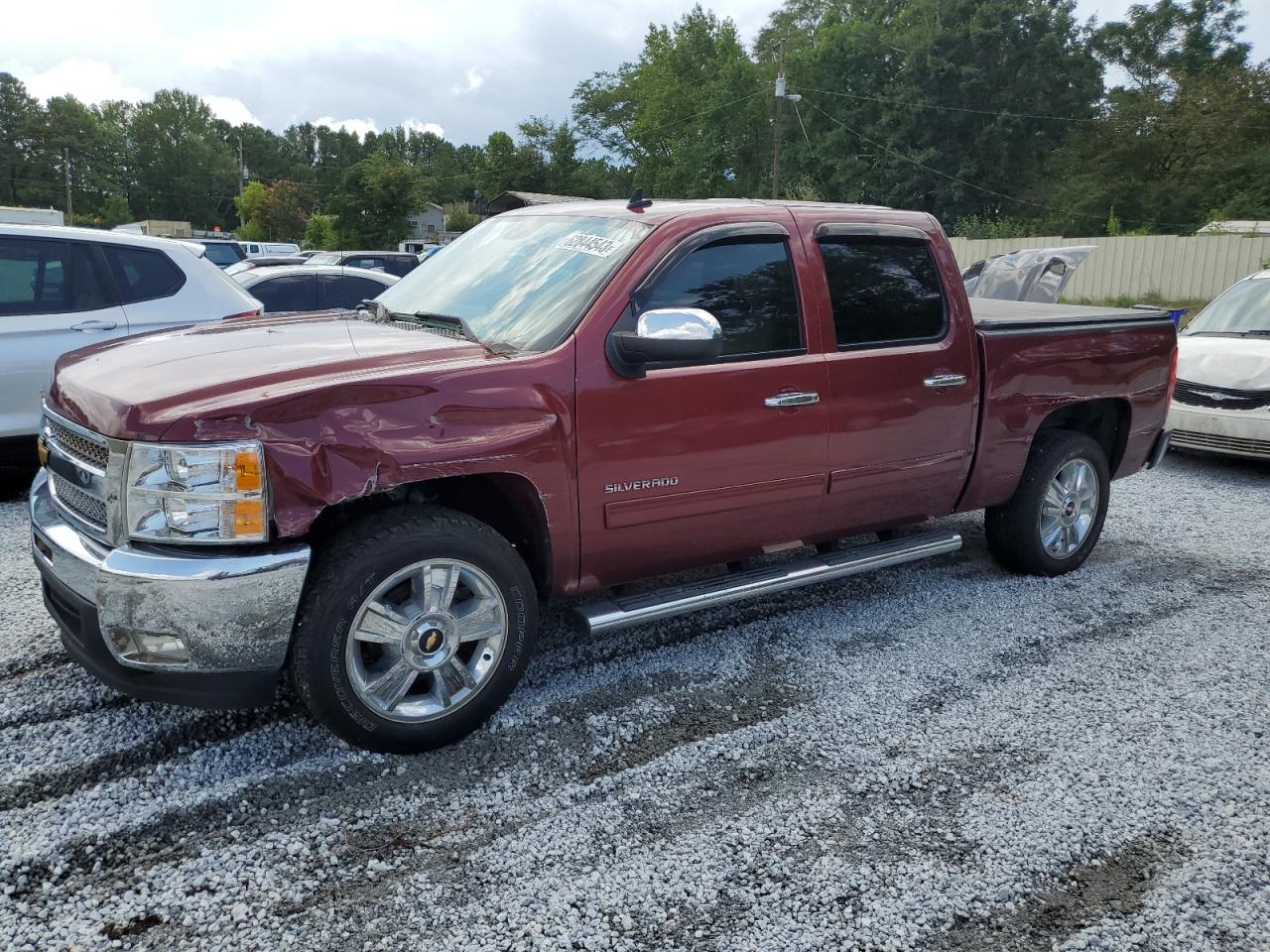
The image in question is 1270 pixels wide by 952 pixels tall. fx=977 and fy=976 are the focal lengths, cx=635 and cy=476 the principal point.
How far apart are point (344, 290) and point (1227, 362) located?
391 inches

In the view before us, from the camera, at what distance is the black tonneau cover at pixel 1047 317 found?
16.2 feet

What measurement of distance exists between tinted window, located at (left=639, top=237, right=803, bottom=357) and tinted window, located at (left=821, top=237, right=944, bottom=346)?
0.26 meters

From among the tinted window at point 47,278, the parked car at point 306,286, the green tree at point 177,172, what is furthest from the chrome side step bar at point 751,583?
the green tree at point 177,172

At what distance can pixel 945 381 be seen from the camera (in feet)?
15.0

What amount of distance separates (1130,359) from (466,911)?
462cm

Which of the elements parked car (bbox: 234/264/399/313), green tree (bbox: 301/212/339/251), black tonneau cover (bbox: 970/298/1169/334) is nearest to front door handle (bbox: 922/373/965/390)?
black tonneau cover (bbox: 970/298/1169/334)

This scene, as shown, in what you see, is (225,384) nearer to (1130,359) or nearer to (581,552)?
(581,552)

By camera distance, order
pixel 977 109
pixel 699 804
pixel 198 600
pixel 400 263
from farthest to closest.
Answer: pixel 977 109 → pixel 400 263 → pixel 699 804 → pixel 198 600

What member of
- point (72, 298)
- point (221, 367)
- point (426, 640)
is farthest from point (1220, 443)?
point (72, 298)

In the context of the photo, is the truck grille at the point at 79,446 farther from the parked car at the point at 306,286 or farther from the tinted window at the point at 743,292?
the parked car at the point at 306,286

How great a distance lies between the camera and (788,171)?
2472 inches

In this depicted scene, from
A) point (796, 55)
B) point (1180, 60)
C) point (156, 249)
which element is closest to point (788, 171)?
point (796, 55)

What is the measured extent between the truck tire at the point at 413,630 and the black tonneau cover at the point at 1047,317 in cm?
284

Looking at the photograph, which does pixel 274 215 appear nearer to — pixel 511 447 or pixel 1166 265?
pixel 1166 265
